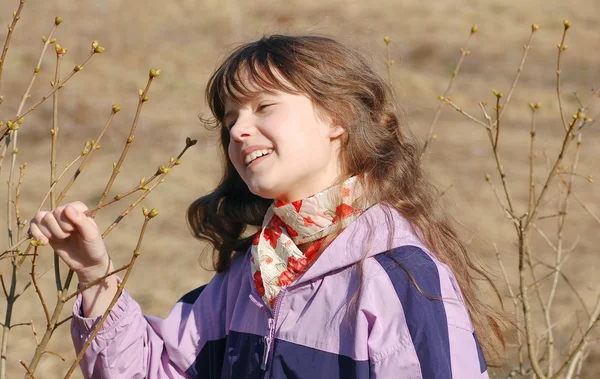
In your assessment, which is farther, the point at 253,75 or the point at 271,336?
the point at 253,75

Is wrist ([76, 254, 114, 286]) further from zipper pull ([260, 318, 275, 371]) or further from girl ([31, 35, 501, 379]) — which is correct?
zipper pull ([260, 318, 275, 371])

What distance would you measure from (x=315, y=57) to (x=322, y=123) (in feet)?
0.56

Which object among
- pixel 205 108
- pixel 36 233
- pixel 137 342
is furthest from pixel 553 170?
pixel 205 108

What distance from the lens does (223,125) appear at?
2188 millimetres

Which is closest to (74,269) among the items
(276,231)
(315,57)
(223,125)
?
(276,231)

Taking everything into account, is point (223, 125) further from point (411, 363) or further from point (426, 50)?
point (426, 50)

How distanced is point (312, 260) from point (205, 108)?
16.5 feet

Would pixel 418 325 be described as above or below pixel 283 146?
below

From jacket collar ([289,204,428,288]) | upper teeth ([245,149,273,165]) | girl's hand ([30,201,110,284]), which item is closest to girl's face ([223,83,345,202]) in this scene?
upper teeth ([245,149,273,165])

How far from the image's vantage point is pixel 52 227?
163 cm

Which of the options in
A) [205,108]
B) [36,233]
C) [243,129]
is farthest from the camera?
[205,108]

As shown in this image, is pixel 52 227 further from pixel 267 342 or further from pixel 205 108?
pixel 205 108

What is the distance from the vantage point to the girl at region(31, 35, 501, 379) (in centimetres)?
172

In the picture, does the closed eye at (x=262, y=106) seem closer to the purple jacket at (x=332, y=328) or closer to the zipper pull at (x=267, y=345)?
the purple jacket at (x=332, y=328)
